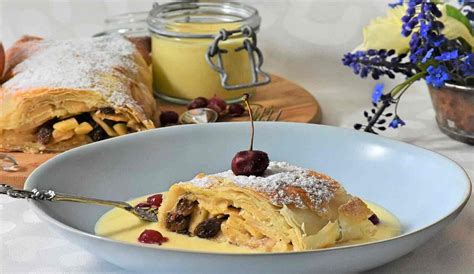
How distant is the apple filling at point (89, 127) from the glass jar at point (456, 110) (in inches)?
27.3

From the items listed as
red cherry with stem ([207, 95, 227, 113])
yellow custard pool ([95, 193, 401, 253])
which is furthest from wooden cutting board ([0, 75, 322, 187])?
yellow custard pool ([95, 193, 401, 253])

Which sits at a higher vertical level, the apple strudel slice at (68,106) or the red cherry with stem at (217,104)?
the apple strudel slice at (68,106)

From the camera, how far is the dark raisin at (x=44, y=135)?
7.11 ft

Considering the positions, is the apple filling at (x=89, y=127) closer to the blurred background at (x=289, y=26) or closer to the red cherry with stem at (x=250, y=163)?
the red cherry with stem at (x=250, y=163)

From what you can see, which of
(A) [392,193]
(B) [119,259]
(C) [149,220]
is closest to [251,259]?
(B) [119,259]

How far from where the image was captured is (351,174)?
1.85 metres

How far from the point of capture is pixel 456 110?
2.19 m

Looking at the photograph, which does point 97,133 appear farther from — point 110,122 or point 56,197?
point 56,197

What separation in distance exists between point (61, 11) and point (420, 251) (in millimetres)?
1826

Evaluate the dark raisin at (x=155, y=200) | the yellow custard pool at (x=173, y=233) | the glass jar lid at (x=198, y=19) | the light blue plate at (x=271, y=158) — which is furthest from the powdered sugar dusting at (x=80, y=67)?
the yellow custard pool at (x=173, y=233)

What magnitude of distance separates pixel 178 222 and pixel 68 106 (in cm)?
69

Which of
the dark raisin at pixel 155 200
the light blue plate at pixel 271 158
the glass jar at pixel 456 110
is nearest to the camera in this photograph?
the light blue plate at pixel 271 158

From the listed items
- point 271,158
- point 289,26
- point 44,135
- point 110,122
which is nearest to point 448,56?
point 271,158

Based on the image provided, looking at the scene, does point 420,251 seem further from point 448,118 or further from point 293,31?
point 293,31
